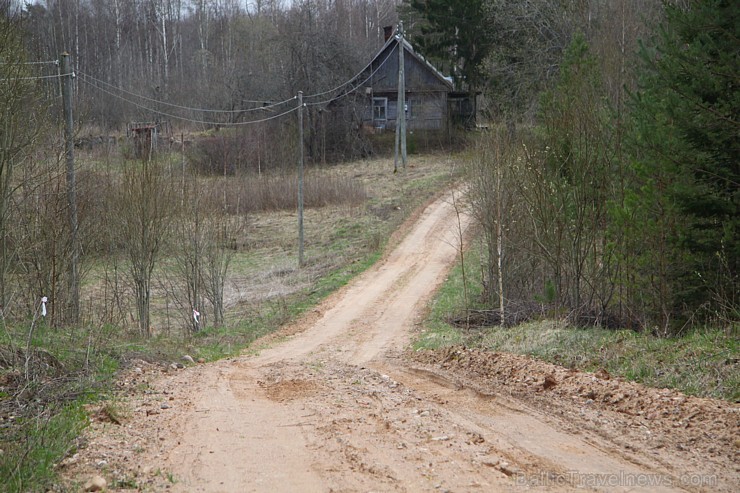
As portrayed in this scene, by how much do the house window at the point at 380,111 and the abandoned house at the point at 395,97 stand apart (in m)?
0.37

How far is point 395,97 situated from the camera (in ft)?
181

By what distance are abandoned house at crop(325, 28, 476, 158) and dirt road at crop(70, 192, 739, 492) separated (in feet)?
141

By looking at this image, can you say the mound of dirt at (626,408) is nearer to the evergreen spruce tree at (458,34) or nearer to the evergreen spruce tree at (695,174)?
the evergreen spruce tree at (695,174)

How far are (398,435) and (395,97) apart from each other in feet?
164

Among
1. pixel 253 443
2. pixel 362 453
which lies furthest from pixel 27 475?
pixel 362 453

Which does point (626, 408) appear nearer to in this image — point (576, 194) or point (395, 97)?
point (576, 194)

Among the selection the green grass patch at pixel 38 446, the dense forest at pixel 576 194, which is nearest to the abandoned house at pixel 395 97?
the dense forest at pixel 576 194

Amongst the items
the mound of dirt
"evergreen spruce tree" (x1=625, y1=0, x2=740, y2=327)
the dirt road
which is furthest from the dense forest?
the dirt road

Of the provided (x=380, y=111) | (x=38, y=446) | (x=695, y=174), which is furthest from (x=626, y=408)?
(x=380, y=111)

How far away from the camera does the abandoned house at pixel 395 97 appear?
2085 inches

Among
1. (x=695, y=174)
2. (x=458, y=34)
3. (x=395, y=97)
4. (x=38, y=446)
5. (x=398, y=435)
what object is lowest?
(x=398, y=435)

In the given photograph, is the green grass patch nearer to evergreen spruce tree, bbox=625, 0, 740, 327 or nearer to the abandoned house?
evergreen spruce tree, bbox=625, 0, 740, 327

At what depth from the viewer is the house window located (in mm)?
55312

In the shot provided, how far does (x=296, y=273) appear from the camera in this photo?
1029 inches
